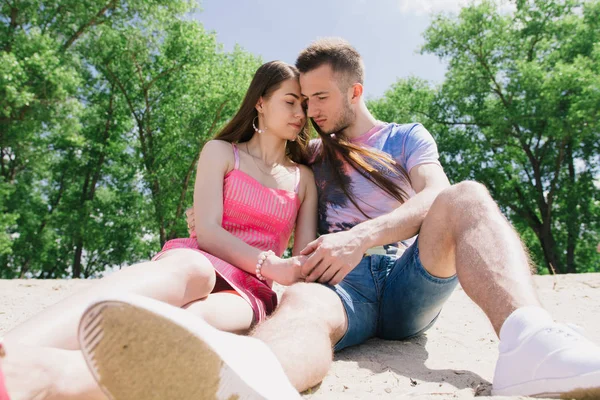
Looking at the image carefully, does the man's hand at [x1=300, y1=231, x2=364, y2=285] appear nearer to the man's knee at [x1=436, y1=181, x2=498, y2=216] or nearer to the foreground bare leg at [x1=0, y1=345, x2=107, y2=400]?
the man's knee at [x1=436, y1=181, x2=498, y2=216]

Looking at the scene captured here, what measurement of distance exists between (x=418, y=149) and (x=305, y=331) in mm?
1373

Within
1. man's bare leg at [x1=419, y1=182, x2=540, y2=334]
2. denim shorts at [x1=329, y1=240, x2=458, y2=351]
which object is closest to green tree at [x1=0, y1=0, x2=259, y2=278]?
denim shorts at [x1=329, y1=240, x2=458, y2=351]

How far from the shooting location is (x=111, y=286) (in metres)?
1.61

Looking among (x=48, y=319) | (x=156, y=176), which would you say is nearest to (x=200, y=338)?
(x=48, y=319)

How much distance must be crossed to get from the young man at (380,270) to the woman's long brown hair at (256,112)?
0.11 metres

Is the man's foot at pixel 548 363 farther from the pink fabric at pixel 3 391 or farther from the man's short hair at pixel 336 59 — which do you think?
the man's short hair at pixel 336 59

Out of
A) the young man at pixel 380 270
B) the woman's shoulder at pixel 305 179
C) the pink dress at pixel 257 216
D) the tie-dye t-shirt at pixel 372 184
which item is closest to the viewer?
the young man at pixel 380 270

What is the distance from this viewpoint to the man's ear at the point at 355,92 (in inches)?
119

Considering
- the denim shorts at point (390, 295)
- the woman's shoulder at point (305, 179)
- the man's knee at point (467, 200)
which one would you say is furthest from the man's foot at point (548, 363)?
the woman's shoulder at point (305, 179)

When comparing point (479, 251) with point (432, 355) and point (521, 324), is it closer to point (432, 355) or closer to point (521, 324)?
point (521, 324)

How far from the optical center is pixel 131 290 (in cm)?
162

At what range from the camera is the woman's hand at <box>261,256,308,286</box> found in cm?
219

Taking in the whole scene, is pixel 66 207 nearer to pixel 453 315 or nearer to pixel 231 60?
pixel 231 60

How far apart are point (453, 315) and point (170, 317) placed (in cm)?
328
